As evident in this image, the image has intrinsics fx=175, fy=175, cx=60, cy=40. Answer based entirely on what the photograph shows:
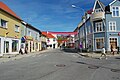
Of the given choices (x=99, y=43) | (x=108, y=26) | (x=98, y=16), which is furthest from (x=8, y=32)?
(x=108, y=26)

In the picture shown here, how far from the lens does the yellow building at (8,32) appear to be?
90.0ft

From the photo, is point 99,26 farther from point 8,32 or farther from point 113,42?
point 8,32

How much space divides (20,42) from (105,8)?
1956 centimetres

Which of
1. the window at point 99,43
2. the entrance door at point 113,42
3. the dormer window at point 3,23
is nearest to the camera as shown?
the dormer window at point 3,23

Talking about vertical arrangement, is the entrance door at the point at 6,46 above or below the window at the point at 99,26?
below

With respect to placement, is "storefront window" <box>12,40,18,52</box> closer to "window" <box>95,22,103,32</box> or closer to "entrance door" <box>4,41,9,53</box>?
"entrance door" <box>4,41,9,53</box>

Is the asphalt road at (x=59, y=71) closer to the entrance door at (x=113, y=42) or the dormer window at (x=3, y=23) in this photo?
the dormer window at (x=3, y=23)

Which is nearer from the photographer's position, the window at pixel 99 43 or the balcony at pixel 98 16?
the balcony at pixel 98 16

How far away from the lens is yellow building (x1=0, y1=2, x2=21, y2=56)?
27439 mm

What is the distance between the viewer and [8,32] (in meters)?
30.0

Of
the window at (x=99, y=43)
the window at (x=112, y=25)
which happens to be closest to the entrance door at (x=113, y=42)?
the window at (x=99, y=43)

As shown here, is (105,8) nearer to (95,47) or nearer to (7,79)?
(95,47)

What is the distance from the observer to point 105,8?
123ft

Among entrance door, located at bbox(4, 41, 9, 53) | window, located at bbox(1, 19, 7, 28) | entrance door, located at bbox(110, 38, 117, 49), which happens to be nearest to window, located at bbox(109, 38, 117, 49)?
entrance door, located at bbox(110, 38, 117, 49)
